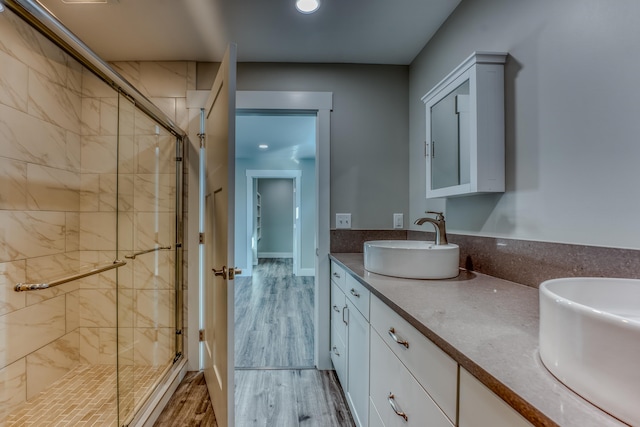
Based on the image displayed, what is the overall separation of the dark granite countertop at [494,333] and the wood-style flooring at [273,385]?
0.96 meters

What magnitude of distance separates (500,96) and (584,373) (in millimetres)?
1149

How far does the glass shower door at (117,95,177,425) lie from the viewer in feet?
6.25

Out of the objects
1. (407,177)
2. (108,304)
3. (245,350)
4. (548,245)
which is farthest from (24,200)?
(548,245)

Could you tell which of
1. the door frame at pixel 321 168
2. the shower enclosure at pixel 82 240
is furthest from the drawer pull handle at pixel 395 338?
the shower enclosure at pixel 82 240

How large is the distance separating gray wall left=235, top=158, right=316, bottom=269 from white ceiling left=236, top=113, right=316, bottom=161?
0.18 meters

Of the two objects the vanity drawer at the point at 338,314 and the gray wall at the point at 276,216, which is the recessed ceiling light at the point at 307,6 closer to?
the vanity drawer at the point at 338,314

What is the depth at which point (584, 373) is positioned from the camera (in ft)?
1.40

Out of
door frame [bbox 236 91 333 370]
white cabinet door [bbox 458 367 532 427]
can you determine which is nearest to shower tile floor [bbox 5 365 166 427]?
door frame [bbox 236 91 333 370]

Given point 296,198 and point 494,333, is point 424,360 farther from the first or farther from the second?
point 296,198

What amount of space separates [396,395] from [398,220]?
1386mm

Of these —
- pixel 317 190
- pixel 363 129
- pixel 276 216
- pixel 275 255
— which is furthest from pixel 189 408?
pixel 276 216

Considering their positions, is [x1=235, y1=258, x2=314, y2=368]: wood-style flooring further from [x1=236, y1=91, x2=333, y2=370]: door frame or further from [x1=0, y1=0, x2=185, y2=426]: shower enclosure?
[x1=0, y1=0, x2=185, y2=426]: shower enclosure

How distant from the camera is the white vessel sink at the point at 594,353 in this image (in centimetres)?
37

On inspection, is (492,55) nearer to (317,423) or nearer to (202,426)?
(317,423)
